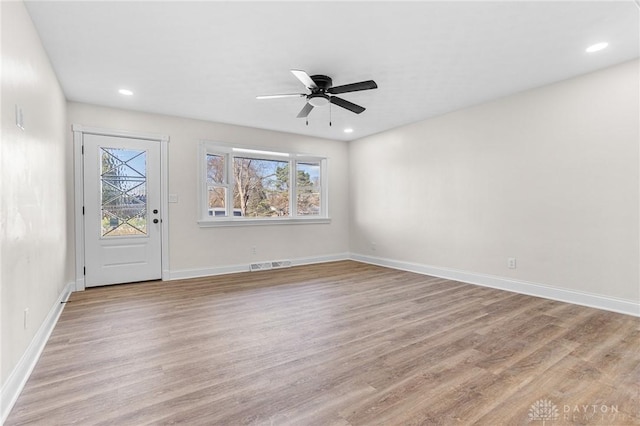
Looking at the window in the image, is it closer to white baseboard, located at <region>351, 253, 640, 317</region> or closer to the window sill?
the window sill

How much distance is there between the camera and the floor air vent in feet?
18.3

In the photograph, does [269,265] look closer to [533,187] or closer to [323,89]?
[323,89]

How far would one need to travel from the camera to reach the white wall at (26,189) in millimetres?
1800

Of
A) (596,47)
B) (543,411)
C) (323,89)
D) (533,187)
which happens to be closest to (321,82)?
(323,89)

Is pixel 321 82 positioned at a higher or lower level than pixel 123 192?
higher

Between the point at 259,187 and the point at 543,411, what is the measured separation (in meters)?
5.09

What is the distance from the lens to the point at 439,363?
219 cm

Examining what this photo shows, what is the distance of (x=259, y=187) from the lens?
593cm

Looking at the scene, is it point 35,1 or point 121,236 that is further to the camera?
point 121,236

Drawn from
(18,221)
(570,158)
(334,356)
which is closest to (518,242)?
(570,158)

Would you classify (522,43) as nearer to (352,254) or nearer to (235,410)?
(235,410)

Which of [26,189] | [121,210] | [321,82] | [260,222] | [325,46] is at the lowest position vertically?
[260,222]

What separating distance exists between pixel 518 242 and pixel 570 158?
3.75 ft

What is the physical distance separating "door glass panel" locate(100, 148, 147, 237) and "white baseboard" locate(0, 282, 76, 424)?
157 cm
